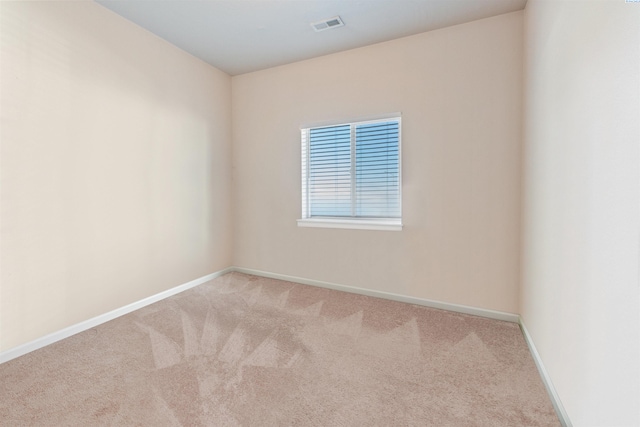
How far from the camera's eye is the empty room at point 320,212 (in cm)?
133

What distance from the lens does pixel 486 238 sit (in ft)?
8.53

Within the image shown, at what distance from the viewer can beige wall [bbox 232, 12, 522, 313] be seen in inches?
99.2

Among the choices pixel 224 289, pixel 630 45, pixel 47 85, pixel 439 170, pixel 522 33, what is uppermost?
pixel 522 33

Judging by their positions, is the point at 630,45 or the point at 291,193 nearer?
the point at 630,45

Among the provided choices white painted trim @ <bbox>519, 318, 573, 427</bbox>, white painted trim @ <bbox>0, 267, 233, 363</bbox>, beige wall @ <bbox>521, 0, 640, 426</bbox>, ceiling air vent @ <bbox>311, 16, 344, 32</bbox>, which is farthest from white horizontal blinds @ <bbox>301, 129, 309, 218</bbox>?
white painted trim @ <bbox>519, 318, 573, 427</bbox>

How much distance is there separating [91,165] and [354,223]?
2597 millimetres

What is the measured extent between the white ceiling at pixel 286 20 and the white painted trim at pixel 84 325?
2.77 m

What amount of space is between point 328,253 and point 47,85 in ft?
9.66

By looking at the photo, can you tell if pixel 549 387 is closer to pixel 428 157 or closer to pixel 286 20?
pixel 428 157

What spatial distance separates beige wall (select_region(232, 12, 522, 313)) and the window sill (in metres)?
0.07

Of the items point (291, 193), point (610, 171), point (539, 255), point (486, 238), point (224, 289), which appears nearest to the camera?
point (610, 171)

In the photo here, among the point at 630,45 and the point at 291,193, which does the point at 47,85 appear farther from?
the point at 630,45

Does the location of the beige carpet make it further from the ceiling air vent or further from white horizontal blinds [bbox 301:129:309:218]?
the ceiling air vent

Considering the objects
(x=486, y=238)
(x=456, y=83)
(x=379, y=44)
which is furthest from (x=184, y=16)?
(x=486, y=238)
